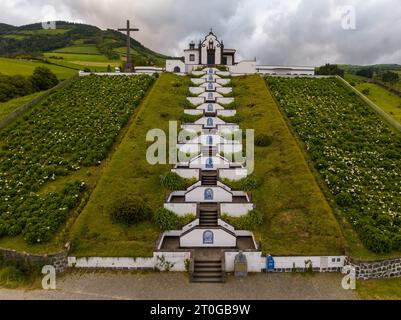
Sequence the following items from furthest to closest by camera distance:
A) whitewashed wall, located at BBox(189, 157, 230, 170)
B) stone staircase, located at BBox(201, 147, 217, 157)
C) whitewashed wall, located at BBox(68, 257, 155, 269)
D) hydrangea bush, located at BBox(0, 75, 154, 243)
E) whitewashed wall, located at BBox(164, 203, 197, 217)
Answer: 1. stone staircase, located at BBox(201, 147, 217, 157)
2. whitewashed wall, located at BBox(189, 157, 230, 170)
3. whitewashed wall, located at BBox(164, 203, 197, 217)
4. hydrangea bush, located at BBox(0, 75, 154, 243)
5. whitewashed wall, located at BBox(68, 257, 155, 269)

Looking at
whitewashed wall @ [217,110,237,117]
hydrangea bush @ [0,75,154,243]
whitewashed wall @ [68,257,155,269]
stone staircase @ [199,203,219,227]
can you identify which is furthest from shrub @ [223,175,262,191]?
whitewashed wall @ [217,110,237,117]

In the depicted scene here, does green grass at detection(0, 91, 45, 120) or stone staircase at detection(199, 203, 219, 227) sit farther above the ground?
green grass at detection(0, 91, 45, 120)

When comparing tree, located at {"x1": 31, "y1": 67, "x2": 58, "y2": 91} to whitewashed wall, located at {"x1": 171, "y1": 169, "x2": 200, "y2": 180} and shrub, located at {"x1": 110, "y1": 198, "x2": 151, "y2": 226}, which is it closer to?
whitewashed wall, located at {"x1": 171, "y1": 169, "x2": 200, "y2": 180}

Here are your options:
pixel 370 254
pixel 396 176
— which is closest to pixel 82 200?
pixel 370 254

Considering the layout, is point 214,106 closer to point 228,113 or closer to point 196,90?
point 228,113

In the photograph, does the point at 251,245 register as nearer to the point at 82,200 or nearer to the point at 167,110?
the point at 82,200

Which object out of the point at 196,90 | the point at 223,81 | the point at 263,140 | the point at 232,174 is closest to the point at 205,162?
the point at 232,174
